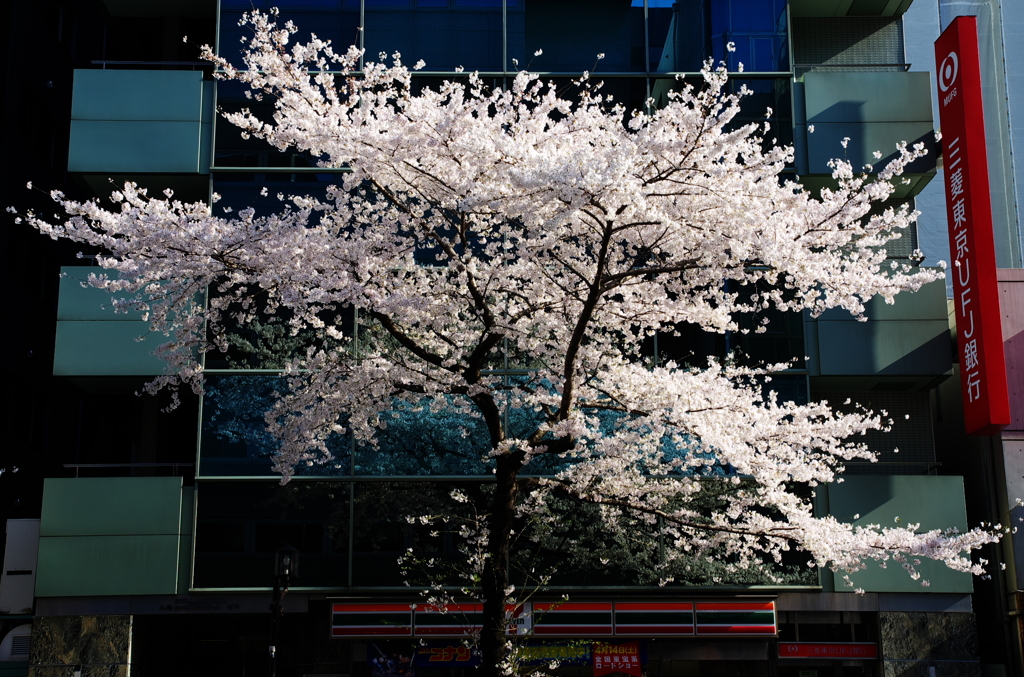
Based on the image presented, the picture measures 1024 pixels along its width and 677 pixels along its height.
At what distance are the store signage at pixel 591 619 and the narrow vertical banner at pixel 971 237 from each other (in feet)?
16.7

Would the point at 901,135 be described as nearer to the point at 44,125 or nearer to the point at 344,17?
the point at 344,17

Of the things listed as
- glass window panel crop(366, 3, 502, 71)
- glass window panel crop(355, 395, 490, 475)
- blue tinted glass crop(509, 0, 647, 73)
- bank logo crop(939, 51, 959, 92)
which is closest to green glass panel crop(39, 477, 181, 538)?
glass window panel crop(355, 395, 490, 475)

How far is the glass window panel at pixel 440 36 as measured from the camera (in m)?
19.8

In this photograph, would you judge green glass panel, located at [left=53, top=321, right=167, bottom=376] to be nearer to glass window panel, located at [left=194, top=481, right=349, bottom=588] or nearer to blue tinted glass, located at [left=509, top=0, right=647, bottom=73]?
glass window panel, located at [left=194, top=481, right=349, bottom=588]

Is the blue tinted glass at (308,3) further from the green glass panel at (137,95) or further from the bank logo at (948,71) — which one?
the bank logo at (948,71)

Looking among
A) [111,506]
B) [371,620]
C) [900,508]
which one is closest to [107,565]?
[111,506]

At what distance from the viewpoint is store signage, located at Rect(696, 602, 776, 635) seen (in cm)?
1769

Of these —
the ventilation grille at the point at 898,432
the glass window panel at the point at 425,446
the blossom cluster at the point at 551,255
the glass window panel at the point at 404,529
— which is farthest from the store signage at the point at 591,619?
the blossom cluster at the point at 551,255

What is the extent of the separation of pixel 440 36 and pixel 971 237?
405 inches

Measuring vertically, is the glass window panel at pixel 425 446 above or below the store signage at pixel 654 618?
above

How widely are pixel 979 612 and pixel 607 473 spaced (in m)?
9.75

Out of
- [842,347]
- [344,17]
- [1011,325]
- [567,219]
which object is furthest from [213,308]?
[1011,325]

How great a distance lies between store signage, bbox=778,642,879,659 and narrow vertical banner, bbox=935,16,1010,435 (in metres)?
4.17

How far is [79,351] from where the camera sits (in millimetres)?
18297
